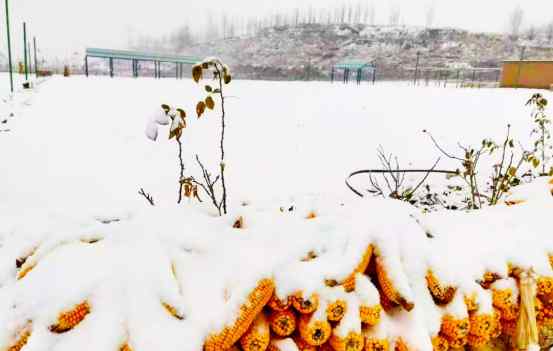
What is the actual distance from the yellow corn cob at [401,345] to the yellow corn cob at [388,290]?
0.11 m

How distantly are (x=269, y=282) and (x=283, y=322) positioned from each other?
0.46ft

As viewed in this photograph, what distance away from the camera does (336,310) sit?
130 cm

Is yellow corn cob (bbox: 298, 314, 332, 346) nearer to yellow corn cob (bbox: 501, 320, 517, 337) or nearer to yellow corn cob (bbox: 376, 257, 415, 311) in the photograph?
yellow corn cob (bbox: 376, 257, 415, 311)

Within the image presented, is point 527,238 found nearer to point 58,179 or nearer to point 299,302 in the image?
point 299,302

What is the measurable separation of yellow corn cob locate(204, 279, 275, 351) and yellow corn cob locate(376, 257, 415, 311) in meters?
0.38

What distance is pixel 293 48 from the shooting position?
9169 cm

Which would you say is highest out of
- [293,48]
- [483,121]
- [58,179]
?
[293,48]

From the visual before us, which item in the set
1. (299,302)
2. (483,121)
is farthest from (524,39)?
(299,302)

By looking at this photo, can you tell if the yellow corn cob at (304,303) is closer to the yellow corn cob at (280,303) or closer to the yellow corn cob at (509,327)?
the yellow corn cob at (280,303)

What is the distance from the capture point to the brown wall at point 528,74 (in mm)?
18828

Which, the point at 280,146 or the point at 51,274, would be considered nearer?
the point at 51,274

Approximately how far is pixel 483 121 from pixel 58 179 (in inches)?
394

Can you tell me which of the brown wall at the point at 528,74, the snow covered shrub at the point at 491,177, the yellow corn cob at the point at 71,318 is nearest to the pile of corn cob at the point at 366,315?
the yellow corn cob at the point at 71,318

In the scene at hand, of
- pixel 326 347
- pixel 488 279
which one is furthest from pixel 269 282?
pixel 488 279
